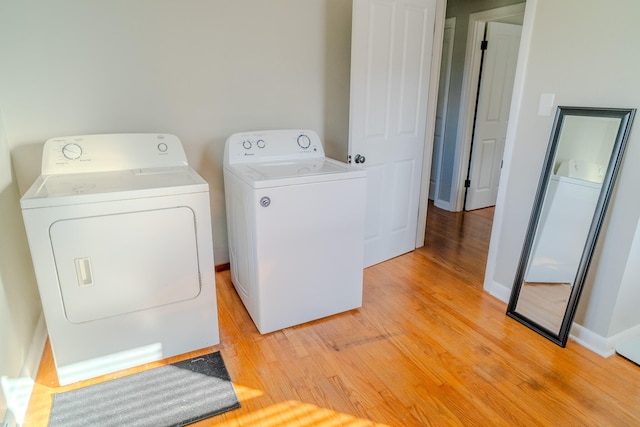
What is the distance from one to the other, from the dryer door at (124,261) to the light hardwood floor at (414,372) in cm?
36

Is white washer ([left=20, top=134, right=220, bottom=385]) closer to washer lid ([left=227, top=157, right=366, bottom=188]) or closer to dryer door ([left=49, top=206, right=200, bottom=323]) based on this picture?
dryer door ([left=49, top=206, right=200, bottom=323])

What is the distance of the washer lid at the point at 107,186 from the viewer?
1516mm

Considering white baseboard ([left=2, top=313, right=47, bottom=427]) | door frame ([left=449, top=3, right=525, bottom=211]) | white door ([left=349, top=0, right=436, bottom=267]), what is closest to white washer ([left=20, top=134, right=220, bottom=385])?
white baseboard ([left=2, top=313, right=47, bottom=427])

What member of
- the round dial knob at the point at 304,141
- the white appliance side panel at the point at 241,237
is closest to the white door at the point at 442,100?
the round dial knob at the point at 304,141

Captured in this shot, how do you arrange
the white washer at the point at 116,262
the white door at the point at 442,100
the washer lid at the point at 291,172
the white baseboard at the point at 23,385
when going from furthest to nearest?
the white door at the point at 442,100 < the washer lid at the point at 291,172 < the white washer at the point at 116,262 < the white baseboard at the point at 23,385

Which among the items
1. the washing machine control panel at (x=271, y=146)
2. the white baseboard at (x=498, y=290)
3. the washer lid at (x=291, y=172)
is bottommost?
the white baseboard at (x=498, y=290)

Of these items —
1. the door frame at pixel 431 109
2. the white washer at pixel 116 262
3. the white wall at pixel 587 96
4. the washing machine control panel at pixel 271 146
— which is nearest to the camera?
the white washer at pixel 116 262

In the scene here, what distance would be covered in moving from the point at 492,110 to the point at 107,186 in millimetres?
3864

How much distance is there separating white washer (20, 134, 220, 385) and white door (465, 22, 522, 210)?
332cm

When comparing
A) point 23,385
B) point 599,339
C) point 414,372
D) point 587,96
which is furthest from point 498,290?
point 23,385

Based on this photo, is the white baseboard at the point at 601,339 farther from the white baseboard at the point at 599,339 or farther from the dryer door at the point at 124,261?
the dryer door at the point at 124,261

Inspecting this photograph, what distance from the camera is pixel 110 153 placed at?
208 cm

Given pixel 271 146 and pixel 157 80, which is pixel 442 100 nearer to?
pixel 271 146

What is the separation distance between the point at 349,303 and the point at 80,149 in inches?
68.4
